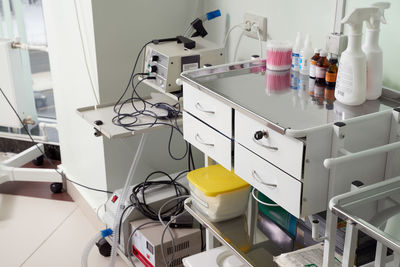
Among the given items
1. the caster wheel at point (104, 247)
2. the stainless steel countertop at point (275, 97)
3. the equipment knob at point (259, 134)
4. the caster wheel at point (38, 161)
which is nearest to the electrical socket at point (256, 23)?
the stainless steel countertop at point (275, 97)

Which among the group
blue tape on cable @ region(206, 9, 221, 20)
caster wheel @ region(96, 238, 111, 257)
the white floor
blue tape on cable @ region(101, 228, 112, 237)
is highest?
blue tape on cable @ region(206, 9, 221, 20)

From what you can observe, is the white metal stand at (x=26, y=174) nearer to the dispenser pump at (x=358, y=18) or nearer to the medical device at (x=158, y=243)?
the medical device at (x=158, y=243)

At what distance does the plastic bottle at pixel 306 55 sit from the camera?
1930 millimetres

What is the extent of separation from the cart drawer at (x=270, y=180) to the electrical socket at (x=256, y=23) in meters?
0.77

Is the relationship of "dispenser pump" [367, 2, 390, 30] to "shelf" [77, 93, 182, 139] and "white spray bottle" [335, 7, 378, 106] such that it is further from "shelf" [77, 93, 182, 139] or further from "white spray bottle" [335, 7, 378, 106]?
"shelf" [77, 93, 182, 139]

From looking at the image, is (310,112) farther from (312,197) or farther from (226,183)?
(226,183)

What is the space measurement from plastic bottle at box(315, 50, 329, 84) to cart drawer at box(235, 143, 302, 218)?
0.38 m

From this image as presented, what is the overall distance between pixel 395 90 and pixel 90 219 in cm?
198

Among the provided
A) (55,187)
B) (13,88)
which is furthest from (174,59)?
(13,88)

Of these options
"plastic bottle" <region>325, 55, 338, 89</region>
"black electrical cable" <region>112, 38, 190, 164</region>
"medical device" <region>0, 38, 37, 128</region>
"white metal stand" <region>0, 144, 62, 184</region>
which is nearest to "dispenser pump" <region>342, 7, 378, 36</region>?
"plastic bottle" <region>325, 55, 338, 89</region>

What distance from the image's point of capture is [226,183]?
6.93 feet

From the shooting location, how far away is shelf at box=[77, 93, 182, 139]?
2160 millimetres

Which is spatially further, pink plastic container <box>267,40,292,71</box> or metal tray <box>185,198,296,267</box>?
pink plastic container <box>267,40,292,71</box>

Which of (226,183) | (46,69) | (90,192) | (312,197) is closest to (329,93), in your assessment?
(312,197)
